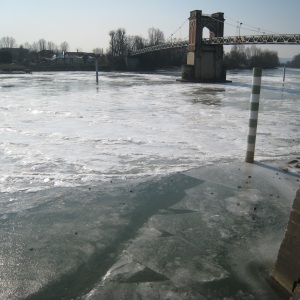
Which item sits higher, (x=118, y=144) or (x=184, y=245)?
(x=118, y=144)

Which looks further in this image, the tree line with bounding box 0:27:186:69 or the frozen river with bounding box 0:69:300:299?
the tree line with bounding box 0:27:186:69

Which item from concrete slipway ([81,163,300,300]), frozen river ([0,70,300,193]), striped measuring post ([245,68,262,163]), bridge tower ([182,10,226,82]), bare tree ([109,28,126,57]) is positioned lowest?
concrete slipway ([81,163,300,300])

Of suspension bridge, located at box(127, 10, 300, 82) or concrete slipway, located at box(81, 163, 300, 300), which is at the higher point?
suspension bridge, located at box(127, 10, 300, 82)

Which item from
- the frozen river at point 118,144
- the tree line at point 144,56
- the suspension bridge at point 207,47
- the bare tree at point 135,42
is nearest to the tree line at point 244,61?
the tree line at point 144,56

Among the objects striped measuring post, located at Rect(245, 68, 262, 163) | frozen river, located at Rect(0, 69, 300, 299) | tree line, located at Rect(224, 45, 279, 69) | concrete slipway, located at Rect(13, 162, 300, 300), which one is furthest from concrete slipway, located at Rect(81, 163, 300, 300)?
tree line, located at Rect(224, 45, 279, 69)

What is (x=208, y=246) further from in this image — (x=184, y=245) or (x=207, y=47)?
(x=207, y=47)

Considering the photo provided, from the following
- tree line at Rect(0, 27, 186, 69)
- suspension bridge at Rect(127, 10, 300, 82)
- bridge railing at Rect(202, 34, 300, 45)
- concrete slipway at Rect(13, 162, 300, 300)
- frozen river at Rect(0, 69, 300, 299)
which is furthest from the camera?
tree line at Rect(0, 27, 186, 69)

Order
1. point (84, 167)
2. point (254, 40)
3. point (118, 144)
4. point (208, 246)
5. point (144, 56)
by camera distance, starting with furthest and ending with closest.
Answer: point (144, 56)
point (254, 40)
point (118, 144)
point (84, 167)
point (208, 246)

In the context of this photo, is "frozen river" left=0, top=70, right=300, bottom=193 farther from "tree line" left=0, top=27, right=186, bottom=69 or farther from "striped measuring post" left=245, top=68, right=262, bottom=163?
"tree line" left=0, top=27, right=186, bottom=69

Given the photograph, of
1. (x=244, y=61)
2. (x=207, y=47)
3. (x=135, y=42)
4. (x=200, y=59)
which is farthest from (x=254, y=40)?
(x=244, y=61)

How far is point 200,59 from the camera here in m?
45.9

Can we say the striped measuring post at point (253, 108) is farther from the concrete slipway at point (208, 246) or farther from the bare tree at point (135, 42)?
the bare tree at point (135, 42)

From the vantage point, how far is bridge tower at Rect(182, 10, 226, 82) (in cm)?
4403

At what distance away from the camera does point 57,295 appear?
208 centimetres
